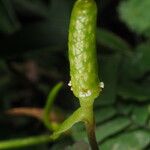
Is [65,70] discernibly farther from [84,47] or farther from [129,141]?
[84,47]

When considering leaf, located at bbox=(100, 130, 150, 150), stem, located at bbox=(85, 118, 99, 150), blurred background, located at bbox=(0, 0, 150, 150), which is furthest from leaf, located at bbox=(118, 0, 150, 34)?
stem, located at bbox=(85, 118, 99, 150)

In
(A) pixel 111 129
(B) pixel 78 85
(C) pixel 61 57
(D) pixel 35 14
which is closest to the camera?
(B) pixel 78 85

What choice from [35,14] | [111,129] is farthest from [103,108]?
[35,14]

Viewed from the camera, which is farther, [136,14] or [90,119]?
[136,14]

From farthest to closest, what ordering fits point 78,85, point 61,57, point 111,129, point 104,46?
point 61,57, point 104,46, point 111,129, point 78,85

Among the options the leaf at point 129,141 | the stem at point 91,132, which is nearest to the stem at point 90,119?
the stem at point 91,132

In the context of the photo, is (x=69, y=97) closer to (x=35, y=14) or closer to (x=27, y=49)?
(x=27, y=49)

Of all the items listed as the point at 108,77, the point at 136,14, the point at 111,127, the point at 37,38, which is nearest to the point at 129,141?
the point at 111,127

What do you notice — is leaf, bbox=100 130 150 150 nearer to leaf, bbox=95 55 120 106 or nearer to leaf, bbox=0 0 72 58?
leaf, bbox=95 55 120 106
